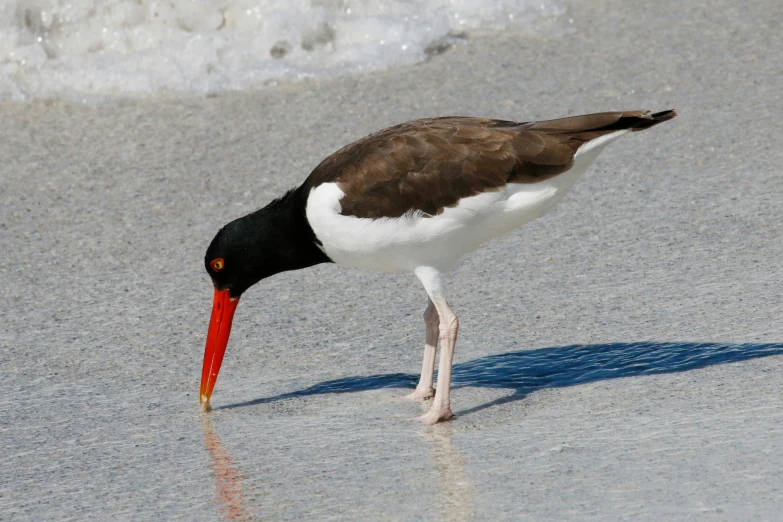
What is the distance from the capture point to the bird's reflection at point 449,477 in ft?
12.4

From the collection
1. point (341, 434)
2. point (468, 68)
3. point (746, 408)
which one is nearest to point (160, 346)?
point (341, 434)

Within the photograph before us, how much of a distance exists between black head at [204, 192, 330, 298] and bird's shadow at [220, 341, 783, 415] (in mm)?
600

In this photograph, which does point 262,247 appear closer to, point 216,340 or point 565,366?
point 216,340

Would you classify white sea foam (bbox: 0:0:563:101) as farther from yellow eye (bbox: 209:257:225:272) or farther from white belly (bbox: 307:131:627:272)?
white belly (bbox: 307:131:627:272)

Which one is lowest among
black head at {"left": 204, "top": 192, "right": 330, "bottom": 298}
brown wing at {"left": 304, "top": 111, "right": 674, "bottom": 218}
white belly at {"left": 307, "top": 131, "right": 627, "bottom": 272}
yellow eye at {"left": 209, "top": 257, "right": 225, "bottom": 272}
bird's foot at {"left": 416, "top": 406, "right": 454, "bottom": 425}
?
bird's foot at {"left": 416, "top": 406, "right": 454, "bottom": 425}

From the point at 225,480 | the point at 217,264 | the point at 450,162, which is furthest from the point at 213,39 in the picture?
the point at 225,480

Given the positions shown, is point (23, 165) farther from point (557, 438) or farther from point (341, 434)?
point (557, 438)

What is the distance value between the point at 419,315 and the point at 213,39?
13.6 ft

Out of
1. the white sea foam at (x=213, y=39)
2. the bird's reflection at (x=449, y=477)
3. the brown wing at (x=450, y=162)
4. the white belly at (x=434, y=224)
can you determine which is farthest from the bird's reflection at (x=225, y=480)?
the white sea foam at (x=213, y=39)

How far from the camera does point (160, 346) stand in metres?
5.61

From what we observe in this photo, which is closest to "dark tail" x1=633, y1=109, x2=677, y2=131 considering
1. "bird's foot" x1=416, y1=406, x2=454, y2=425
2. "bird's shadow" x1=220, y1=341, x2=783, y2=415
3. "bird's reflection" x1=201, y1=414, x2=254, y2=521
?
"bird's shadow" x1=220, y1=341, x2=783, y2=415

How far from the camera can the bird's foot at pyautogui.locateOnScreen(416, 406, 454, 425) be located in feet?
15.6

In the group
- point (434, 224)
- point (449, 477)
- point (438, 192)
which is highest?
point (438, 192)

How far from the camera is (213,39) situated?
9.07 meters
